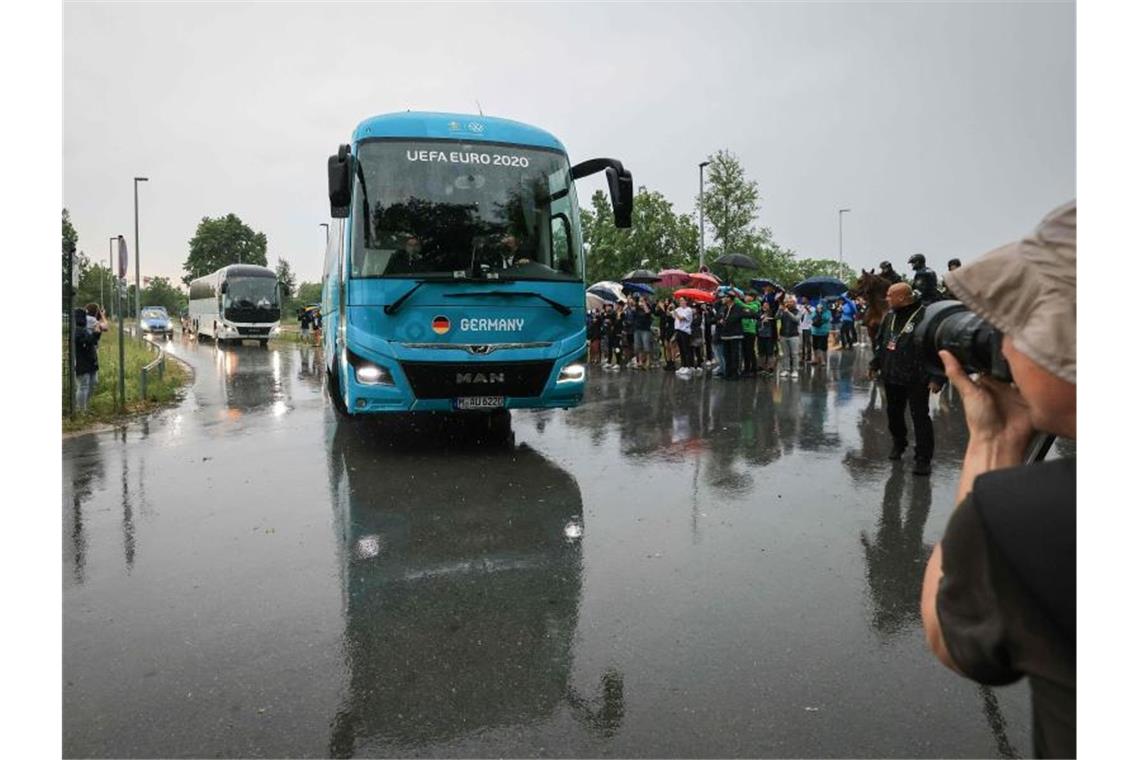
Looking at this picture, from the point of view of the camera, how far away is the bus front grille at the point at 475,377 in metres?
8.20

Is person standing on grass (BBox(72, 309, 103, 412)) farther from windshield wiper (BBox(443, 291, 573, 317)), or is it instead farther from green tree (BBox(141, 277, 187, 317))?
green tree (BBox(141, 277, 187, 317))

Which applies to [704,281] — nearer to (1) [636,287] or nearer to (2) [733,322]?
(1) [636,287]

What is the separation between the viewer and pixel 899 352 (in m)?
7.58

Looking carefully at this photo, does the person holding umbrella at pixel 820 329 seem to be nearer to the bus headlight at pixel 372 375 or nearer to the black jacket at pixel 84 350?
the bus headlight at pixel 372 375

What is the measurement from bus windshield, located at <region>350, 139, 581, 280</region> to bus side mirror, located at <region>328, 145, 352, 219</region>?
4.4 inches

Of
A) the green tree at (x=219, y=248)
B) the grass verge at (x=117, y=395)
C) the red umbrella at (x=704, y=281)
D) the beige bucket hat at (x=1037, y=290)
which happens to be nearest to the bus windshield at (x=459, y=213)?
the grass verge at (x=117, y=395)

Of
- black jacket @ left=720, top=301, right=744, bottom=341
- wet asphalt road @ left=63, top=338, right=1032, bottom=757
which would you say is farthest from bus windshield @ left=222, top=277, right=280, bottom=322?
wet asphalt road @ left=63, top=338, right=1032, bottom=757

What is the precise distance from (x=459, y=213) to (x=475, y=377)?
65.0 inches

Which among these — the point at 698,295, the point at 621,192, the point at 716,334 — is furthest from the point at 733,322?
the point at 621,192

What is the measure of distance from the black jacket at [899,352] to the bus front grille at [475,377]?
320cm

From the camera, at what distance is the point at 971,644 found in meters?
1.30

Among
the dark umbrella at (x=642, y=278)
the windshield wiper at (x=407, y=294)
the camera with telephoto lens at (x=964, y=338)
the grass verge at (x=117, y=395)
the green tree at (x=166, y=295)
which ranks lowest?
the grass verge at (x=117, y=395)

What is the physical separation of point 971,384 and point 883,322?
6.52 metres
